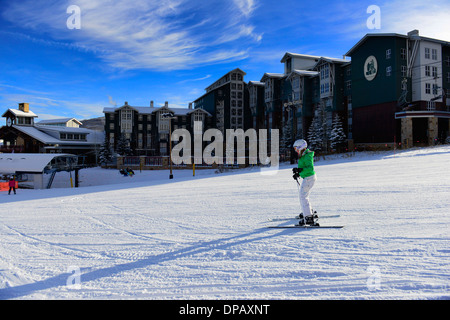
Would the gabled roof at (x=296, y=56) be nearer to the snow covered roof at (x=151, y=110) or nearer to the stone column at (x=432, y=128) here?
the snow covered roof at (x=151, y=110)

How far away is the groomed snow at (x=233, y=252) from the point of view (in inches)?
141

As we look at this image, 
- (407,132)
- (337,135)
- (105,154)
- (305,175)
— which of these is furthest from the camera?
(105,154)

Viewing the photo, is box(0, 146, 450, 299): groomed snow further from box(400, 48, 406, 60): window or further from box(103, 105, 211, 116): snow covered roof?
box(103, 105, 211, 116): snow covered roof

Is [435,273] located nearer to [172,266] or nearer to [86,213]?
[172,266]

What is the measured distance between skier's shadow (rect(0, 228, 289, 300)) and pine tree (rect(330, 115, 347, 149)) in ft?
101

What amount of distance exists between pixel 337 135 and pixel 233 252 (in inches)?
1273

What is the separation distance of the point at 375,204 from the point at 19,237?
895 centimetres

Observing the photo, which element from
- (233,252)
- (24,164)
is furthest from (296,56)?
(233,252)

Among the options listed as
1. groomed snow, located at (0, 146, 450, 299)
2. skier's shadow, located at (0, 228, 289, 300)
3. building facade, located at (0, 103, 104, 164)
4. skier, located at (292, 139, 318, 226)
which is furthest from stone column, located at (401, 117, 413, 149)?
building facade, located at (0, 103, 104, 164)

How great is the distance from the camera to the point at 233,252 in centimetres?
486

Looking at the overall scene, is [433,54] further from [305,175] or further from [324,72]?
[305,175]

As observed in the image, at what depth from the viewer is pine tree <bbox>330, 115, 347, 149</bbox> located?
1339 inches

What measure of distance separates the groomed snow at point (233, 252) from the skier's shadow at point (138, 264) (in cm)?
2
